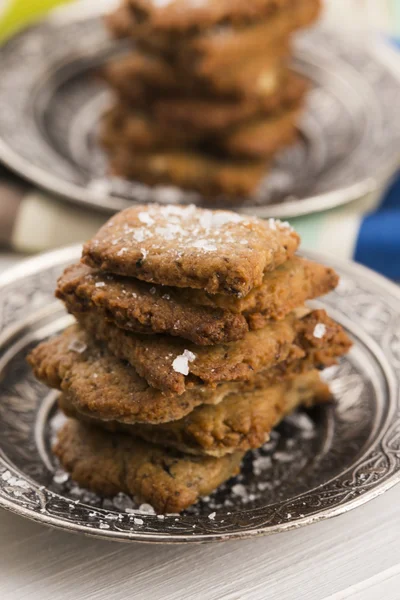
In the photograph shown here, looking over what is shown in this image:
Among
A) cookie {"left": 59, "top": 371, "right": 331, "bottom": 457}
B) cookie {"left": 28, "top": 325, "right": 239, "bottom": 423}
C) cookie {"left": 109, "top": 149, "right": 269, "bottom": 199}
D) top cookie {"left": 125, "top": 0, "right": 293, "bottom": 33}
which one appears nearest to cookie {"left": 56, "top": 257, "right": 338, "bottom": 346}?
cookie {"left": 28, "top": 325, "right": 239, "bottom": 423}

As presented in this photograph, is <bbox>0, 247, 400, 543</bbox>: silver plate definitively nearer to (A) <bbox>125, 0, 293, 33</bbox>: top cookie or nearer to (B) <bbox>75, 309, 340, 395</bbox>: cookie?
(B) <bbox>75, 309, 340, 395</bbox>: cookie

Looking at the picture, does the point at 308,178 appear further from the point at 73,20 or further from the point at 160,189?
the point at 73,20

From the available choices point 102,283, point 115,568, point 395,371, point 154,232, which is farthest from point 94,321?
point 395,371

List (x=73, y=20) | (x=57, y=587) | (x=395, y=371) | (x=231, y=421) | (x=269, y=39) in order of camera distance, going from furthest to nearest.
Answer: (x=73, y=20)
(x=269, y=39)
(x=395, y=371)
(x=231, y=421)
(x=57, y=587)

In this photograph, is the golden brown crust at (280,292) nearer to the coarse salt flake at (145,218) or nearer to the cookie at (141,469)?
the coarse salt flake at (145,218)

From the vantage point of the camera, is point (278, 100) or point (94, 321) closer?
point (94, 321)
